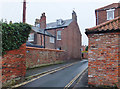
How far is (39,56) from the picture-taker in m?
13.8

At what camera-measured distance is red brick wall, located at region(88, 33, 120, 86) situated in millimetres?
5688

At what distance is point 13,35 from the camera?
6625 mm

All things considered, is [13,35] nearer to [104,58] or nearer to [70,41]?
[104,58]

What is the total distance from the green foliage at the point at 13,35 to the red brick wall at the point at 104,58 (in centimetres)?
472

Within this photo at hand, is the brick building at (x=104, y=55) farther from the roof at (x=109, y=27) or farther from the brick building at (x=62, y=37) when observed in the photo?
the brick building at (x=62, y=37)

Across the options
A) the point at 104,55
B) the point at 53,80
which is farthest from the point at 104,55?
the point at 53,80

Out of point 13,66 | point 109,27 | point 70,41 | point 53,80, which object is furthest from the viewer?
point 70,41

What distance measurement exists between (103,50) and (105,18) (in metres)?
9.00

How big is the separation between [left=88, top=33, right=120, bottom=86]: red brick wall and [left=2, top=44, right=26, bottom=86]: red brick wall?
4.72 meters

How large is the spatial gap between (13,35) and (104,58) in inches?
229

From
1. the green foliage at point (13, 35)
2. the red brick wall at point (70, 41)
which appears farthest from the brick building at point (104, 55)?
the red brick wall at point (70, 41)

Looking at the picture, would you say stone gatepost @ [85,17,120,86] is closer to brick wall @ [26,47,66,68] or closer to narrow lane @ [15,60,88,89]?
narrow lane @ [15,60,88,89]

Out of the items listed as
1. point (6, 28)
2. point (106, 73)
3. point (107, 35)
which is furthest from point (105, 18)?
point (6, 28)

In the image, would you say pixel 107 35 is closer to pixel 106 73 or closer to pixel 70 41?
pixel 106 73
